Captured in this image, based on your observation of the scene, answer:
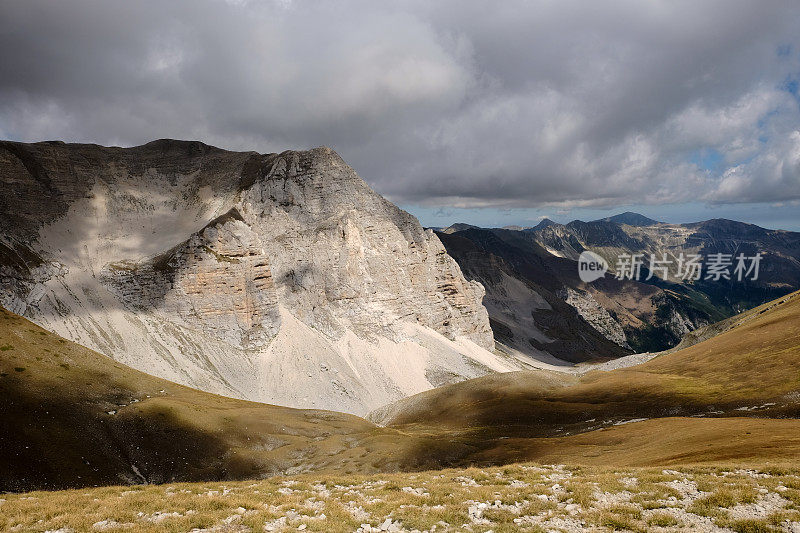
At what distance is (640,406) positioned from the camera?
6800 centimetres

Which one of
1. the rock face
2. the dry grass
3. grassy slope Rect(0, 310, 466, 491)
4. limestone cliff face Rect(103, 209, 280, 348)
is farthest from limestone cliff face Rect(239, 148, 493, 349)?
the dry grass

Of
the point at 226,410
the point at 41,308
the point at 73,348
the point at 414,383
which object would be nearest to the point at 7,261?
the point at 41,308

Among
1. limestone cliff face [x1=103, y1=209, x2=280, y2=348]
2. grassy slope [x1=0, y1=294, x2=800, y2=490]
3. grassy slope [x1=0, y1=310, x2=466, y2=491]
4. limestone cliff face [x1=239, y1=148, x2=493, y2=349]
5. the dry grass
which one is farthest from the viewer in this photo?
limestone cliff face [x1=239, y1=148, x2=493, y2=349]

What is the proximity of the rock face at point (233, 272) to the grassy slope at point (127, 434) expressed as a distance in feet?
140

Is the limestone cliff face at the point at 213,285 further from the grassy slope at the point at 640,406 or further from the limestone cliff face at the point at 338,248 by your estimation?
the grassy slope at the point at 640,406

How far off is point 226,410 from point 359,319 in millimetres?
80636

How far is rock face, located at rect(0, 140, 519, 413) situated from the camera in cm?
10525

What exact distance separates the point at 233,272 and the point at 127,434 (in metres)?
77.2

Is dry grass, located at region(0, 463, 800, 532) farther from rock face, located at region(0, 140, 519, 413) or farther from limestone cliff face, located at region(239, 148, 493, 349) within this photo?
limestone cliff face, located at region(239, 148, 493, 349)

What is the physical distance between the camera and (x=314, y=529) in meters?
16.2

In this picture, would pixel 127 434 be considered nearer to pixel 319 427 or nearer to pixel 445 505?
pixel 319 427

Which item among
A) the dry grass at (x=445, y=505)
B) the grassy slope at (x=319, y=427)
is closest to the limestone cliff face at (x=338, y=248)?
the grassy slope at (x=319, y=427)

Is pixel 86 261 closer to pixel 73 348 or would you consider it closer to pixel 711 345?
pixel 73 348

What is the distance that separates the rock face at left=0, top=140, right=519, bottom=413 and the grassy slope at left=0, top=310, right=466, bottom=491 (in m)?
42.8
